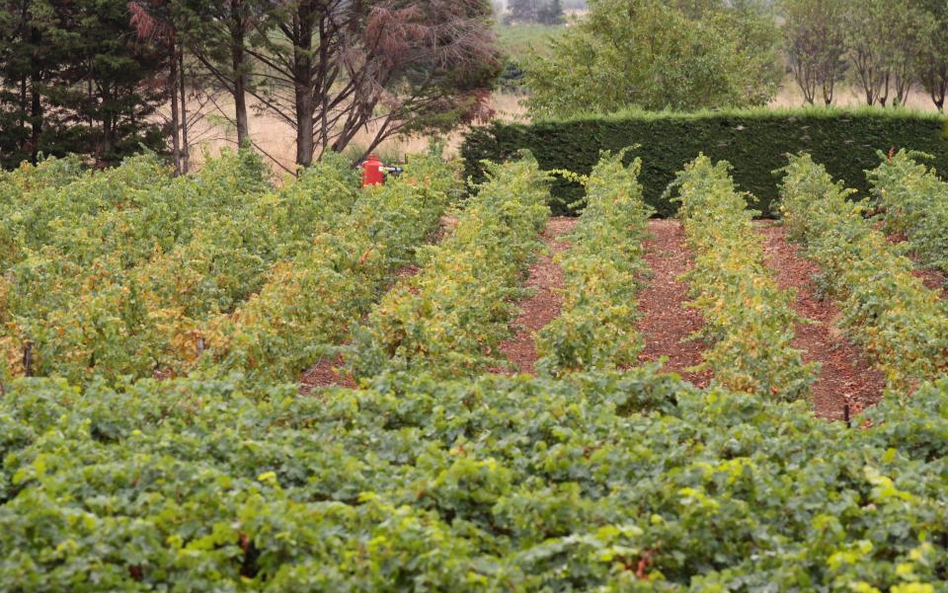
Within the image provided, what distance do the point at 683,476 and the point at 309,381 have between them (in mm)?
5982

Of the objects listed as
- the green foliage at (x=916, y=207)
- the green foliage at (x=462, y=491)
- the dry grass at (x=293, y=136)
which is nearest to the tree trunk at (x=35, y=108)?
the dry grass at (x=293, y=136)

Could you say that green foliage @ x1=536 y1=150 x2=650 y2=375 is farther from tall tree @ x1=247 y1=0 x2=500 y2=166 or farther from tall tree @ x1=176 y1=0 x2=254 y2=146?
tall tree @ x1=176 y1=0 x2=254 y2=146

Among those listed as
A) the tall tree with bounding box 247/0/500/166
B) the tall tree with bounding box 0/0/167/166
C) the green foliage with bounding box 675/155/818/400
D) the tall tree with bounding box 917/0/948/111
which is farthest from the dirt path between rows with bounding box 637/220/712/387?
the tall tree with bounding box 917/0/948/111

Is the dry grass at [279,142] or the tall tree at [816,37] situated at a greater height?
the tall tree at [816,37]

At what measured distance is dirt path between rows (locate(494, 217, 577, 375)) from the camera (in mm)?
11453

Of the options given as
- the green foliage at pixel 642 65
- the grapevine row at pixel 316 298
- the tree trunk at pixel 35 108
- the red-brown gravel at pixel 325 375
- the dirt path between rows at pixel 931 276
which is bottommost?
the red-brown gravel at pixel 325 375

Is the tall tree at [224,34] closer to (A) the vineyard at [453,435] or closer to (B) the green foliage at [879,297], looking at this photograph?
(A) the vineyard at [453,435]

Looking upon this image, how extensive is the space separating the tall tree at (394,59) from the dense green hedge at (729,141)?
199 inches

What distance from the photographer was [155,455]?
18.1 feet

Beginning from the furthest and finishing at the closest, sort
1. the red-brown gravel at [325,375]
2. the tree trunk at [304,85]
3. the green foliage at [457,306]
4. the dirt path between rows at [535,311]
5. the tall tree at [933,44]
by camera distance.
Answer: the tall tree at [933,44]
the tree trunk at [304,85]
the dirt path between rows at [535,311]
the red-brown gravel at [325,375]
the green foliage at [457,306]

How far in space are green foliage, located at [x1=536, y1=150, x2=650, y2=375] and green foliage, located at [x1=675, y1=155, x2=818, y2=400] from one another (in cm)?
67

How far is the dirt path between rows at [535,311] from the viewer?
1145 cm

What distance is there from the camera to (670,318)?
13352 mm

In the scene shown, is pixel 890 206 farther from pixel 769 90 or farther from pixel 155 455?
pixel 769 90
